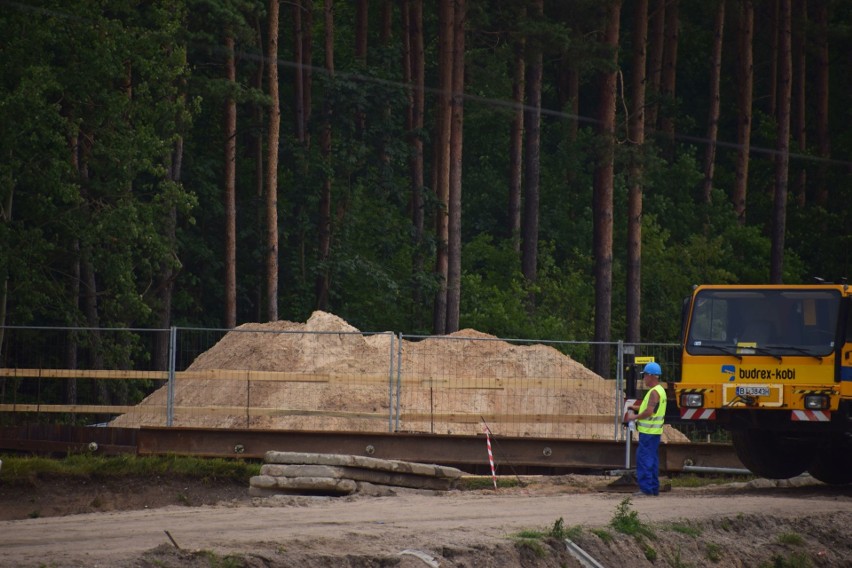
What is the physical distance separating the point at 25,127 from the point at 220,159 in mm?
16854

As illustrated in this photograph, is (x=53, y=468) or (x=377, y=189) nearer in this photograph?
(x=53, y=468)

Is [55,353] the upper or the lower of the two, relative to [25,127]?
lower

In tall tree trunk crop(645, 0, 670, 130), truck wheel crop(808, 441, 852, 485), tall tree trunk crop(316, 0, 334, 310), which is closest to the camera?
truck wheel crop(808, 441, 852, 485)

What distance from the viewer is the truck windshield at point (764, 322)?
62.1ft

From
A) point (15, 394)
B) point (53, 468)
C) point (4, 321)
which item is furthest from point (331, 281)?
point (53, 468)

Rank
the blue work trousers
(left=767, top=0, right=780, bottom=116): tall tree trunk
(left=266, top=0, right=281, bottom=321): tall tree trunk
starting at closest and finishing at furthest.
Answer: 1. the blue work trousers
2. (left=266, top=0, right=281, bottom=321): tall tree trunk
3. (left=767, top=0, right=780, bottom=116): tall tree trunk

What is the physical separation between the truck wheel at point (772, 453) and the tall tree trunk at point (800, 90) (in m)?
33.9

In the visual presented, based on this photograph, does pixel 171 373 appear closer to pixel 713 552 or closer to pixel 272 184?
pixel 713 552

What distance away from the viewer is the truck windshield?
62.1 feet

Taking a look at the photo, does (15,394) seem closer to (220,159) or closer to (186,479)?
(186,479)

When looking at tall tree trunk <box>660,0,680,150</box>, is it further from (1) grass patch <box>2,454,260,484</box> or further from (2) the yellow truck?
(1) grass patch <box>2,454,260,484</box>

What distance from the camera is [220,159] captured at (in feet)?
155

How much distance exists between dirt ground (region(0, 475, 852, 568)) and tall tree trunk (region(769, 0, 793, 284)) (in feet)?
96.1

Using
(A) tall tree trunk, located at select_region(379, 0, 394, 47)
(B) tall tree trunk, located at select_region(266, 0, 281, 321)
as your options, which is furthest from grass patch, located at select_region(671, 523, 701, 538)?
(A) tall tree trunk, located at select_region(379, 0, 394, 47)
